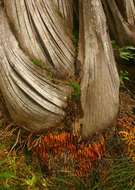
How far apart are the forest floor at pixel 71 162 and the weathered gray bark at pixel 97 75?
0.30ft

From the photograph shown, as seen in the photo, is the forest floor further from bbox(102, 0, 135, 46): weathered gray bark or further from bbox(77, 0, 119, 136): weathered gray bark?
bbox(102, 0, 135, 46): weathered gray bark

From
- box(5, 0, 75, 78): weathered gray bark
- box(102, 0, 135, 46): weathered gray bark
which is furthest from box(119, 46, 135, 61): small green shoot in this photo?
box(5, 0, 75, 78): weathered gray bark

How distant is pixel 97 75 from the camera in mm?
3266

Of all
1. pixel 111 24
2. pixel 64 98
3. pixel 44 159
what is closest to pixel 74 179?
pixel 44 159

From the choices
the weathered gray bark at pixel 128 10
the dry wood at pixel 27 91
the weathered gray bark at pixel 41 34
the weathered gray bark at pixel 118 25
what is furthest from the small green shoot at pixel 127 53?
the dry wood at pixel 27 91

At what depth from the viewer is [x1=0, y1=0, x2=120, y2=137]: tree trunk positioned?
128 inches

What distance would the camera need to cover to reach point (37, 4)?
337 centimetres

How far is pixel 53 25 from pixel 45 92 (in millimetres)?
436

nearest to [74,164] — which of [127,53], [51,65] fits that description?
[51,65]

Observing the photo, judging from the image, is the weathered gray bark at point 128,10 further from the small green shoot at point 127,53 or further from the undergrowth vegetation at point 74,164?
the undergrowth vegetation at point 74,164

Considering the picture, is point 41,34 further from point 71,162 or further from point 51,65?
point 71,162

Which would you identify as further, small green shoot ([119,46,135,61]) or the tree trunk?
small green shoot ([119,46,135,61])

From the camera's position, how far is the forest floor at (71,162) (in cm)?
320

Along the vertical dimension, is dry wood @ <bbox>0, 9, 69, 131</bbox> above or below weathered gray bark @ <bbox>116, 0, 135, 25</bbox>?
below
